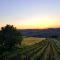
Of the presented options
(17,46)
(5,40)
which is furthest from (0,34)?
(17,46)

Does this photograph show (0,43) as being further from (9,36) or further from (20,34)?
(20,34)

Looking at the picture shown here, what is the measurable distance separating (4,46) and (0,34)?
4.41 m

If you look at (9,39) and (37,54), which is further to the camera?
(9,39)

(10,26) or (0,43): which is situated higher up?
(10,26)

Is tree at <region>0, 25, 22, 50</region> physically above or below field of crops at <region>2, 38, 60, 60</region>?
above

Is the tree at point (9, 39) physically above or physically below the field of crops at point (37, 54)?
above

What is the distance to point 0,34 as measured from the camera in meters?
76.1

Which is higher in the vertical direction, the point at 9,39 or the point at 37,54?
the point at 9,39

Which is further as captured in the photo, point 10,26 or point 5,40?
point 10,26

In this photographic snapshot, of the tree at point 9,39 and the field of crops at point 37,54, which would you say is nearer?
the field of crops at point 37,54

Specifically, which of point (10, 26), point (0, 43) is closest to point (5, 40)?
point (0, 43)

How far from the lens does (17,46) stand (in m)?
78.4

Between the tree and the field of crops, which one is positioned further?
the tree

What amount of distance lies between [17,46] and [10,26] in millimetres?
8327
